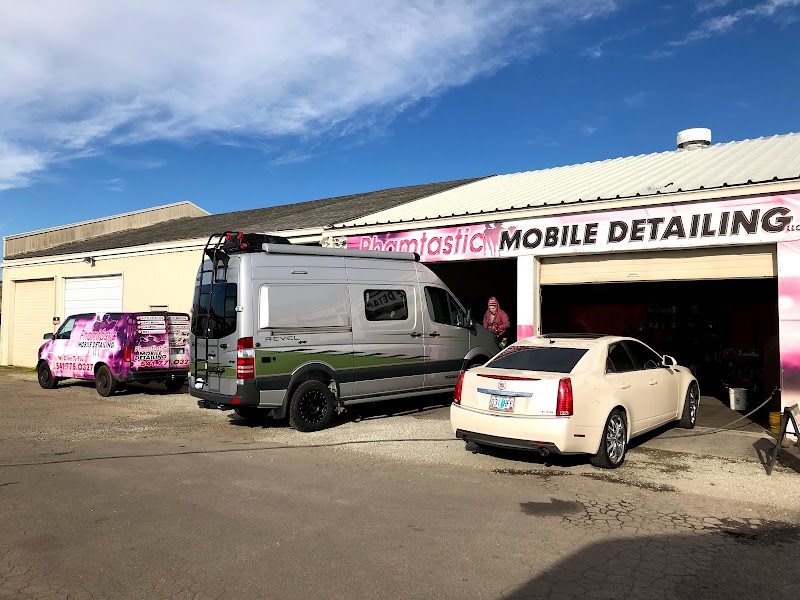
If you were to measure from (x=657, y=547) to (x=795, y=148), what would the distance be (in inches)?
421

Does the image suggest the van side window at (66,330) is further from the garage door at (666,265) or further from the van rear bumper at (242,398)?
the garage door at (666,265)

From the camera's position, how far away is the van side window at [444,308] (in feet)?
37.3

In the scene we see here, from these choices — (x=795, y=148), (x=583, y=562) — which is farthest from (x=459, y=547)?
(x=795, y=148)

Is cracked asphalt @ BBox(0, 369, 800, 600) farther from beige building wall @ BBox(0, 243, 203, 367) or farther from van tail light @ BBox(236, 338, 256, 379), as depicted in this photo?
beige building wall @ BBox(0, 243, 203, 367)

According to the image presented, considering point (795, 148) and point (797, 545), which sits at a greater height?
point (795, 148)

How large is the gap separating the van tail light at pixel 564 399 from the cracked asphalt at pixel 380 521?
71 centimetres

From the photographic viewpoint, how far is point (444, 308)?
38.2ft

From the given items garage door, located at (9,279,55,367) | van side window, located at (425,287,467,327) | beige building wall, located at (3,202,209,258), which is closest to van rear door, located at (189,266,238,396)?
van side window, located at (425,287,467,327)

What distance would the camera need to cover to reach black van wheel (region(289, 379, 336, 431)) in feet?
30.7

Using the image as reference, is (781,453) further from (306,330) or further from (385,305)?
(306,330)

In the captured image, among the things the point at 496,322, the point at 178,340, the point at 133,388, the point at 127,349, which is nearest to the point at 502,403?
the point at 496,322

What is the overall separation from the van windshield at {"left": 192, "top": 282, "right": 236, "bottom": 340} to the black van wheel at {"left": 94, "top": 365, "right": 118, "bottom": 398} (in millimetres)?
5014

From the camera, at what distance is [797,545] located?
15.8 ft

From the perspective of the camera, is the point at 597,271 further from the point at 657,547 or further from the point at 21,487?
the point at 21,487
